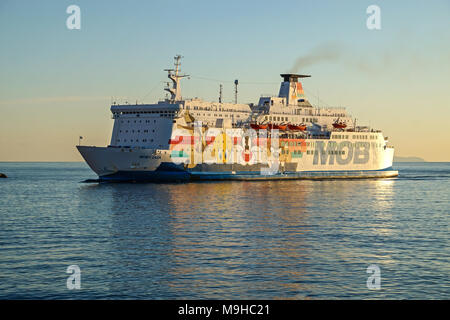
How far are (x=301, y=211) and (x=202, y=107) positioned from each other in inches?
1151

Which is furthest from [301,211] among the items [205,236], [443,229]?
[205,236]

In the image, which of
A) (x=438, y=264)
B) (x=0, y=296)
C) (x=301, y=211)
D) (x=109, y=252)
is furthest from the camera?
(x=301, y=211)

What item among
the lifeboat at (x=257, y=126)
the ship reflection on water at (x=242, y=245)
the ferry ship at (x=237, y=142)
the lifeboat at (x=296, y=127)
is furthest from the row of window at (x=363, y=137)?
the ship reflection on water at (x=242, y=245)

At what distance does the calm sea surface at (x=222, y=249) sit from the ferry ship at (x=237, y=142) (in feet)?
47.6

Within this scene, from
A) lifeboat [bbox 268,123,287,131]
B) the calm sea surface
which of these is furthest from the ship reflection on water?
lifeboat [bbox 268,123,287,131]

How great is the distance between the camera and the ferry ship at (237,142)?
54438 mm

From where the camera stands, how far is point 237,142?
201 ft

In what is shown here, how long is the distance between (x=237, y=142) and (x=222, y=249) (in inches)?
1573

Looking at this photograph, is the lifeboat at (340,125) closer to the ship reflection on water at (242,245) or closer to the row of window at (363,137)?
the row of window at (363,137)

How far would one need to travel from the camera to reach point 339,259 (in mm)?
20078

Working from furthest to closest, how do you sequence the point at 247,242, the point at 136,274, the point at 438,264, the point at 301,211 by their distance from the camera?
the point at 301,211
the point at 247,242
the point at 438,264
the point at 136,274

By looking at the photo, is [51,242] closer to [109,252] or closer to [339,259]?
[109,252]

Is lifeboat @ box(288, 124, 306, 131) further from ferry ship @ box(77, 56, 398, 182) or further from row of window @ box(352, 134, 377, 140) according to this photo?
row of window @ box(352, 134, 377, 140)

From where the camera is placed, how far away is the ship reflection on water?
648 inches
